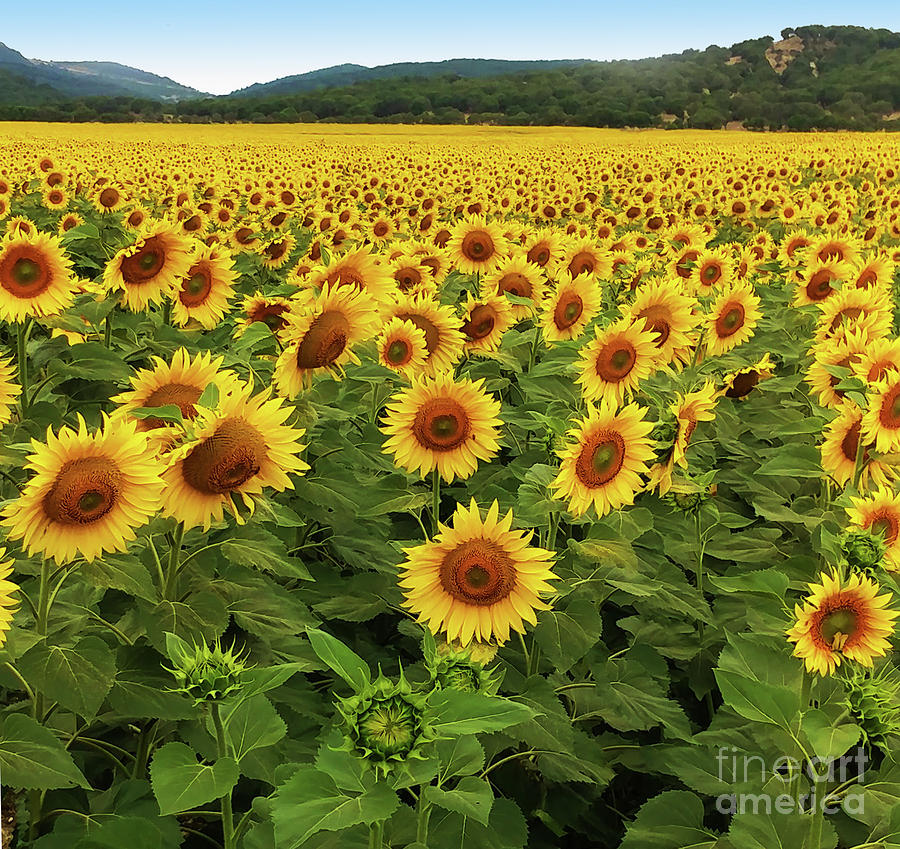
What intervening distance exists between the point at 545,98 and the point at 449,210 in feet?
226

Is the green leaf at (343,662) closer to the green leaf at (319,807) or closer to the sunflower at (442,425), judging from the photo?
the green leaf at (319,807)

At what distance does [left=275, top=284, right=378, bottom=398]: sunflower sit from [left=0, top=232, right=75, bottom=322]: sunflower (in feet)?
3.68

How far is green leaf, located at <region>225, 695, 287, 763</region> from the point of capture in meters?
2.06

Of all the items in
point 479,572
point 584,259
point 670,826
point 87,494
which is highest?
point 584,259

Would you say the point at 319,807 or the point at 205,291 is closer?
the point at 319,807

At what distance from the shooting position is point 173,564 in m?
2.53

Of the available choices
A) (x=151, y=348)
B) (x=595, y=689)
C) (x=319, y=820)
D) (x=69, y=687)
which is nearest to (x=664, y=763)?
(x=595, y=689)

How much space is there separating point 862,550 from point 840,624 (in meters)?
0.23

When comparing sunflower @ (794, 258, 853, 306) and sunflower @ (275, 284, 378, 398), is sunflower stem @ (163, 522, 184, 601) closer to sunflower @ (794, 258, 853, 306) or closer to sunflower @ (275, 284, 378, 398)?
sunflower @ (275, 284, 378, 398)

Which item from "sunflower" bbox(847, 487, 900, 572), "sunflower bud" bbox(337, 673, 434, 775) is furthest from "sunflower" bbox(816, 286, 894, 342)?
"sunflower bud" bbox(337, 673, 434, 775)

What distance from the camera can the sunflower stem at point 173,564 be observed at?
8.20ft

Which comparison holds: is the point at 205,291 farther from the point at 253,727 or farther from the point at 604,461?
the point at 253,727

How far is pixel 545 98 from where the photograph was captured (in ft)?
248

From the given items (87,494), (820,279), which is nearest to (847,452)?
(820,279)
